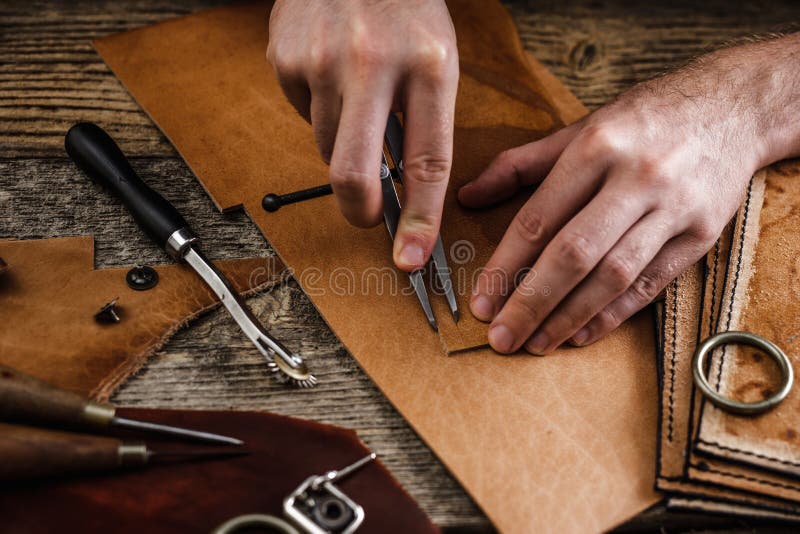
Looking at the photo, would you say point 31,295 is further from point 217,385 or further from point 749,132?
point 749,132

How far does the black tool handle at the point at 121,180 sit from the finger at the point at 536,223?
24.2 inches

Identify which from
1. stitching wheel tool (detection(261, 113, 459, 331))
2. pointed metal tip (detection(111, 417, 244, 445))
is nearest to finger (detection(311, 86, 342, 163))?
stitching wheel tool (detection(261, 113, 459, 331))

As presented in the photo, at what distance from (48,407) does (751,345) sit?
1.16 metres

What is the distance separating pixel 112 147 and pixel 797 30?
1.78 metres

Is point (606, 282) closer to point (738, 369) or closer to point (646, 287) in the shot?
point (646, 287)

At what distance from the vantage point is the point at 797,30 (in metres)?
1.76

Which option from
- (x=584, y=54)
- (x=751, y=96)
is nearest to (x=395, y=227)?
(x=751, y=96)

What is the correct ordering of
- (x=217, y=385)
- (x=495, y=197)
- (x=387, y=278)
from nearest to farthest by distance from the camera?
(x=217, y=385) → (x=387, y=278) → (x=495, y=197)

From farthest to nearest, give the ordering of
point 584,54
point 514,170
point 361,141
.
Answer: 1. point 584,54
2. point 514,170
3. point 361,141

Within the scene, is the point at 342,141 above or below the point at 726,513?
above

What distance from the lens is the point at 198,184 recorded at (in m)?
1.50

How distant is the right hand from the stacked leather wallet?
512mm

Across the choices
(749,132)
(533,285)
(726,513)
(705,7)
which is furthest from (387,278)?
(705,7)

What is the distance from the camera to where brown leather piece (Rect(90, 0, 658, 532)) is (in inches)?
41.6
